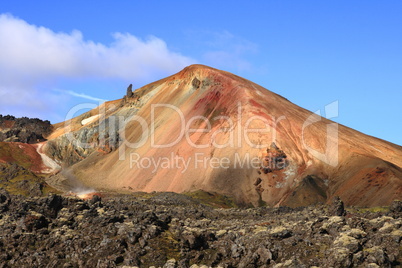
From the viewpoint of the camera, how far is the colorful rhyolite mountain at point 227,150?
111 meters

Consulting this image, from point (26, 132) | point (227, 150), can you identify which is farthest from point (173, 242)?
point (26, 132)

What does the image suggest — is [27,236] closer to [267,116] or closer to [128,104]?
[267,116]

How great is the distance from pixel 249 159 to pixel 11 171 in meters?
47.5

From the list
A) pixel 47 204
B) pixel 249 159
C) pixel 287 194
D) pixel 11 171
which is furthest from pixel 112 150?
pixel 47 204

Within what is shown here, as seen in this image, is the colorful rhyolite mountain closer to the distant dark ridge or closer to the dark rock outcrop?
the distant dark ridge

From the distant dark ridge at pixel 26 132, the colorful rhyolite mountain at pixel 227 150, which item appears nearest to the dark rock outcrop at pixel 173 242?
the colorful rhyolite mountain at pixel 227 150

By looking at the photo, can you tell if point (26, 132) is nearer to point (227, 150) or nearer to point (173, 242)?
point (227, 150)

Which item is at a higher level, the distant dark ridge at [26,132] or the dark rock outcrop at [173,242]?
the distant dark ridge at [26,132]

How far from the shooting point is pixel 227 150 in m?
126

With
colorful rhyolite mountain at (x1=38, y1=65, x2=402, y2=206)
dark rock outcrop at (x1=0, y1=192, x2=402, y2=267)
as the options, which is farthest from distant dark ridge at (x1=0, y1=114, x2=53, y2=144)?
dark rock outcrop at (x1=0, y1=192, x2=402, y2=267)

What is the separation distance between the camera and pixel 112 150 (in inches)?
6063

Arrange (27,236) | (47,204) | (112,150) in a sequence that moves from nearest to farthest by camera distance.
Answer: (27,236) < (47,204) < (112,150)

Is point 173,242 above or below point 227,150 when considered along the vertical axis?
below

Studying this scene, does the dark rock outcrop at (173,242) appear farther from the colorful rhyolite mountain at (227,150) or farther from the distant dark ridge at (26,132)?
the distant dark ridge at (26,132)
